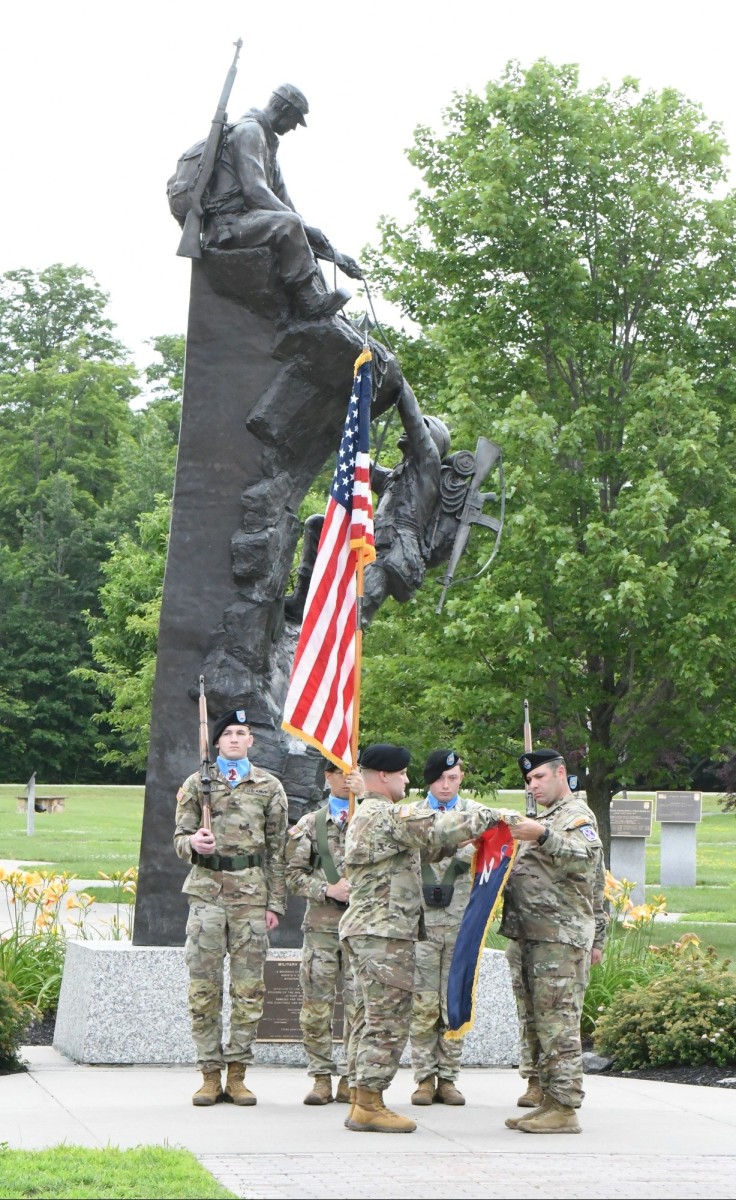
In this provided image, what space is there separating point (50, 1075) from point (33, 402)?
57375 millimetres

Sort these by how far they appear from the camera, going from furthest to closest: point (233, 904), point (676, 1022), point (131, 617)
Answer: point (131, 617)
point (676, 1022)
point (233, 904)

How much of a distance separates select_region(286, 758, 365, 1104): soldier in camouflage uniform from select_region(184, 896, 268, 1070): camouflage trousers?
313 millimetres

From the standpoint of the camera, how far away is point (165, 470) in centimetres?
5697

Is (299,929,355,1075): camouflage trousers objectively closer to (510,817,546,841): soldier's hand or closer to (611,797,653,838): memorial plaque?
(510,817,546,841): soldier's hand

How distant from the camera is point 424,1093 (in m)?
8.58

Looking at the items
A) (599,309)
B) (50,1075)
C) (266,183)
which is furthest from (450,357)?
(50,1075)

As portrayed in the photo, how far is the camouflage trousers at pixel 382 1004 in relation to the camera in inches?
289

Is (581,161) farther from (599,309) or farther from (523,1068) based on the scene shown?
(523,1068)

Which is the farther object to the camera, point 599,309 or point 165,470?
point 165,470

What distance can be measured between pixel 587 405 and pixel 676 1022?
→ 9678 mm

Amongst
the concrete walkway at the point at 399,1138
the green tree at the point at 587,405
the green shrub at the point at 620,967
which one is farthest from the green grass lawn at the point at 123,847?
the concrete walkway at the point at 399,1138

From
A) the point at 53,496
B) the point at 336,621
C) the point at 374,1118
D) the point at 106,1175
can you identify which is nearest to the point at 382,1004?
the point at 374,1118

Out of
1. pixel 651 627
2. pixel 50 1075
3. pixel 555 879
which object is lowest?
pixel 50 1075

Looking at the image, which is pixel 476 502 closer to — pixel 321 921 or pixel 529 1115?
pixel 321 921
